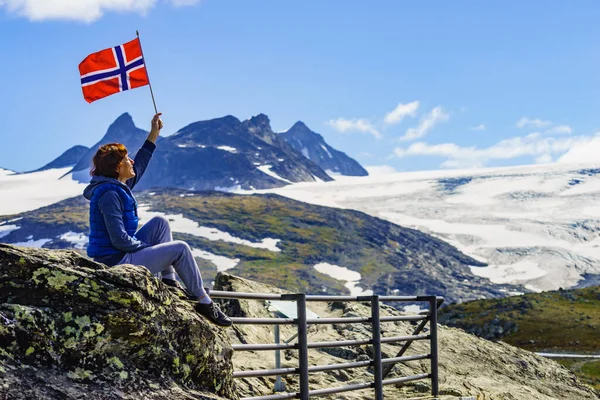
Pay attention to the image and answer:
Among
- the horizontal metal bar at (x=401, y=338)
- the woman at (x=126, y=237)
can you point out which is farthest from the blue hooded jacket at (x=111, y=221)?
the horizontal metal bar at (x=401, y=338)

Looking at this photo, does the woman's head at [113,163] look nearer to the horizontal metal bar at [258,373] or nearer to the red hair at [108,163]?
the red hair at [108,163]

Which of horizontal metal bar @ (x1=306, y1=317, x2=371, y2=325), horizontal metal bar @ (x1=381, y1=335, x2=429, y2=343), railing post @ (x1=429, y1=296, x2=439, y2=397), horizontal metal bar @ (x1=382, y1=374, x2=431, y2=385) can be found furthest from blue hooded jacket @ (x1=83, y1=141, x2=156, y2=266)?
railing post @ (x1=429, y1=296, x2=439, y2=397)

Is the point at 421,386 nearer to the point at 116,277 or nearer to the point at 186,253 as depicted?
the point at 186,253

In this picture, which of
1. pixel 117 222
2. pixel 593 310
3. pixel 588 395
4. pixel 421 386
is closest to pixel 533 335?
pixel 593 310

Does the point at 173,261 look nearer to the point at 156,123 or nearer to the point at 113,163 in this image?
the point at 113,163

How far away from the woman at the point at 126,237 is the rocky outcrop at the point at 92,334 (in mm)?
642

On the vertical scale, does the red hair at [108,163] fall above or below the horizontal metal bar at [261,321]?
above

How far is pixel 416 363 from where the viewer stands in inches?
A: 722

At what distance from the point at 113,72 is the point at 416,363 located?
32.8 feet

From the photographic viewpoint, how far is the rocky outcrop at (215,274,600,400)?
15.2 meters

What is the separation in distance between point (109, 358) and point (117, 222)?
222cm

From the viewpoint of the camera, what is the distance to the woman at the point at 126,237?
388 inches

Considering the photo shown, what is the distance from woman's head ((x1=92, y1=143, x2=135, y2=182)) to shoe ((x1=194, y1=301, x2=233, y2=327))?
217 centimetres

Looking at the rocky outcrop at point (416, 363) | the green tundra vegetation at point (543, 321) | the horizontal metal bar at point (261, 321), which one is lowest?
the green tundra vegetation at point (543, 321)
